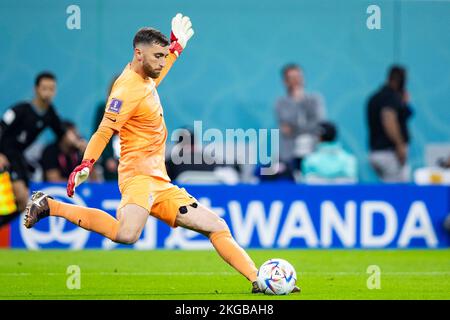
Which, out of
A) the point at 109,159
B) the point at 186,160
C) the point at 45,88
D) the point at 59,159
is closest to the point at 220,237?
the point at 45,88

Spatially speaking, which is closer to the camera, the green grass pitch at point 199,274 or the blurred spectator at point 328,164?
the green grass pitch at point 199,274

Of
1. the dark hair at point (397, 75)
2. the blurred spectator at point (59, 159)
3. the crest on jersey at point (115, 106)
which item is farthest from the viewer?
the dark hair at point (397, 75)

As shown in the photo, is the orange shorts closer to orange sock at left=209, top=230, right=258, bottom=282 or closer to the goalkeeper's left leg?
the goalkeeper's left leg

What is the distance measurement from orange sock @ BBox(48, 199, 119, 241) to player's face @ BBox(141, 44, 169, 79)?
1.23 meters

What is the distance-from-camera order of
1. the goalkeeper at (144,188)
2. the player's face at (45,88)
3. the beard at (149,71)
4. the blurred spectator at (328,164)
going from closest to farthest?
the goalkeeper at (144,188), the beard at (149,71), the player's face at (45,88), the blurred spectator at (328,164)

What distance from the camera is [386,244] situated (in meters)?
14.6

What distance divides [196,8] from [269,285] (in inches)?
336

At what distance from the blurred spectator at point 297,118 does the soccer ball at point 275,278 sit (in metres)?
7.01

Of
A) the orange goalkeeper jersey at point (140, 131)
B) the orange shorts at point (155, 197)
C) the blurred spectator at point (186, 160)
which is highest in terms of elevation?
the blurred spectator at point (186, 160)

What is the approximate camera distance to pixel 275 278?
359 inches

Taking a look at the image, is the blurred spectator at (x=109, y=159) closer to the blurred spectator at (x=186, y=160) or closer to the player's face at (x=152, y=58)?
the blurred spectator at (x=186, y=160)

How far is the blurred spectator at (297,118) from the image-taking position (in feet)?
53.2

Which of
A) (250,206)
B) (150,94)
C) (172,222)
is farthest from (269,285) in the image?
(250,206)

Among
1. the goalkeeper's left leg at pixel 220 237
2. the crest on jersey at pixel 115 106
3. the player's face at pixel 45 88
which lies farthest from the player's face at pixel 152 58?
the player's face at pixel 45 88
